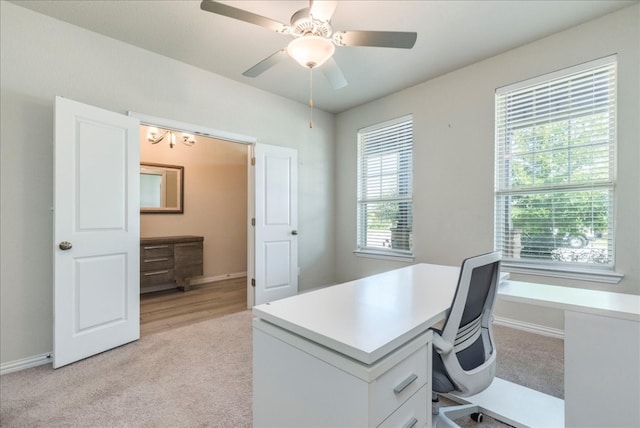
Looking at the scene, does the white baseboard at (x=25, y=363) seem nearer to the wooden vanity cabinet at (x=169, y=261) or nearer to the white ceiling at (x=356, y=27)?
the wooden vanity cabinet at (x=169, y=261)

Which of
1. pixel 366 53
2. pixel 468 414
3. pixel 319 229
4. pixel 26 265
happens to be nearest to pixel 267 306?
pixel 468 414

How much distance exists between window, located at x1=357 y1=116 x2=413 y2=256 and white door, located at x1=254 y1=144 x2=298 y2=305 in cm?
107

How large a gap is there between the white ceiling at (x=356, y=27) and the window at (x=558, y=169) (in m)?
0.50

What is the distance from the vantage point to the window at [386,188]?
3.81m

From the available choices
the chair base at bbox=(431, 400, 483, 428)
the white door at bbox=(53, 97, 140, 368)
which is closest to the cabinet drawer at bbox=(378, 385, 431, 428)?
the chair base at bbox=(431, 400, 483, 428)

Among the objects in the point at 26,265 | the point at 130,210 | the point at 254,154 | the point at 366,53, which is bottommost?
the point at 26,265

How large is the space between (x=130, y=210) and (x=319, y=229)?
2524 mm

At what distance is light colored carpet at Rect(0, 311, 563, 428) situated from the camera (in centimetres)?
161

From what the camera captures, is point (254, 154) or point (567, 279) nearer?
point (567, 279)

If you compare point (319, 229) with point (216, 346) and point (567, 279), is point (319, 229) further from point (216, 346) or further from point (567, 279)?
point (567, 279)

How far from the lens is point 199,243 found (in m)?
4.56

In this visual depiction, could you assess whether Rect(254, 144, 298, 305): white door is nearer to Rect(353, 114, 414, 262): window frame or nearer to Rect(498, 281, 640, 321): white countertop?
Rect(353, 114, 414, 262): window frame

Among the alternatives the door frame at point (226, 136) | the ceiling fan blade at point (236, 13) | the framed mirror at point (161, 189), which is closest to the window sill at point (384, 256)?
the door frame at point (226, 136)

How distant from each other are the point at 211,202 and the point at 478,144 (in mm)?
4264
